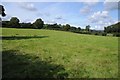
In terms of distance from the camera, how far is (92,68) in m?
11.8

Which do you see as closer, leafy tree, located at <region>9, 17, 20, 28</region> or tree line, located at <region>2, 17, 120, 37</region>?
tree line, located at <region>2, 17, 120, 37</region>

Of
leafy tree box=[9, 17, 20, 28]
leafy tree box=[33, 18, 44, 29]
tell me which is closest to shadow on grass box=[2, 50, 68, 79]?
leafy tree box=[9, 17, 20, 28]

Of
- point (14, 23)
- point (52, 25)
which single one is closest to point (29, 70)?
point (14, 23)

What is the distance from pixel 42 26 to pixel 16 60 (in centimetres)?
12821

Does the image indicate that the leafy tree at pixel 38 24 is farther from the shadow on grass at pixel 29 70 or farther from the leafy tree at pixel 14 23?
the shadow on grass at pixel 29 70

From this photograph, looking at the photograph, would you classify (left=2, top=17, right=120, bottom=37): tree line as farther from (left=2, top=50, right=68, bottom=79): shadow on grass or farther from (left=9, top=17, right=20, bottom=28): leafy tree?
(left=2, top=50, right=68, bottom=79): shadow on grass

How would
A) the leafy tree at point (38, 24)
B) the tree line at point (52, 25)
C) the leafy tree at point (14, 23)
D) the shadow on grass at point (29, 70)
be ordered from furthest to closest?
the leafy tree at point (38, 24) → the leafy tree at point (14, 23) → the tree line at point (52, 25) → the shadow on grass at point (29, 70)

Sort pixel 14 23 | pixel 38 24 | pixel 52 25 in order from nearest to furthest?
pixel 14 23
pixel 38 24
pixel 52 25

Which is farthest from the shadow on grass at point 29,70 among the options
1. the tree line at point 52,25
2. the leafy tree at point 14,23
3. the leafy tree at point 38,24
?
the leafy tree at point 38,24

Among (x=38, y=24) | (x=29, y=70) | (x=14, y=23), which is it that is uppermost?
(x=38, y=24)

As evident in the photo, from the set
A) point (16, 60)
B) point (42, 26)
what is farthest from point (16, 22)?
point (16, 60)

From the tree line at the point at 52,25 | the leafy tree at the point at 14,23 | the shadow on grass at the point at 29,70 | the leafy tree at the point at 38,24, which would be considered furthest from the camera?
the leafy tree at the point at 38,24

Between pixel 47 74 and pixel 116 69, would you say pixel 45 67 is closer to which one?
pixel 47 74

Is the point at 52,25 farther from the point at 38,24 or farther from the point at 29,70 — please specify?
the point at 29,70
